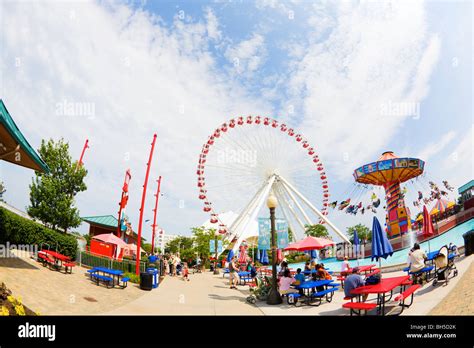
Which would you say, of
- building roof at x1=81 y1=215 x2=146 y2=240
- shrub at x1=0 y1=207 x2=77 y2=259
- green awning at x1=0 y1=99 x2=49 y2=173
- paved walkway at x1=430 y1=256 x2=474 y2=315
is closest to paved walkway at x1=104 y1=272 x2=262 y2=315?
paved walkway at x1=430 y1=256 x2=474 y2=315

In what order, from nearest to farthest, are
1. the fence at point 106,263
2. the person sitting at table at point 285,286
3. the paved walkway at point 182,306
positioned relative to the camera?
1. the paved walkway at point 182,306
2. the person sitting at table at point 285,286
3. the fence at point 106,263

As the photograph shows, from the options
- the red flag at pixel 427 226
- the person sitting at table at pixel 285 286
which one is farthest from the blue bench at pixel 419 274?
the red flag at pixel 427 226

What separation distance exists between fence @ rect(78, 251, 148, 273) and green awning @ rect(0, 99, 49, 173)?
24.3 feet

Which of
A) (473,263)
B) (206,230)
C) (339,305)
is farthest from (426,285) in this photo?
(206,230)

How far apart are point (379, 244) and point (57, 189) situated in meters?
22.1

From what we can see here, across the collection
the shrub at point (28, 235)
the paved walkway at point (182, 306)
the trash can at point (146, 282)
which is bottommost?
the paved walkway at point (182, 306)

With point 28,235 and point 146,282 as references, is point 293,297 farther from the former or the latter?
point 28,235

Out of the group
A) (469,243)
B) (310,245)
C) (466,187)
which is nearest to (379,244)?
(310,245)

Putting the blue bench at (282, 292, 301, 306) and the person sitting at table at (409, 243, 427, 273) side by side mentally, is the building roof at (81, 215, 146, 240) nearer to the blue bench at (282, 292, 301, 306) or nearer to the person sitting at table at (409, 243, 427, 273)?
the blue bench at (282, 292, 301, 306)

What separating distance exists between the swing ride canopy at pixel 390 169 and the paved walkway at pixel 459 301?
31454 millimetres

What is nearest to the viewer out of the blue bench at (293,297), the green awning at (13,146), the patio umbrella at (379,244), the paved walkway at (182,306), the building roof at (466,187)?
the paved walkway at (182,306)

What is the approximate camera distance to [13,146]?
1202 centimetres

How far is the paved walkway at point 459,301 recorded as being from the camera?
652cm

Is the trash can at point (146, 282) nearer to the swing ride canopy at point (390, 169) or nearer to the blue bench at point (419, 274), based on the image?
the blue bench at point (419, 274)
